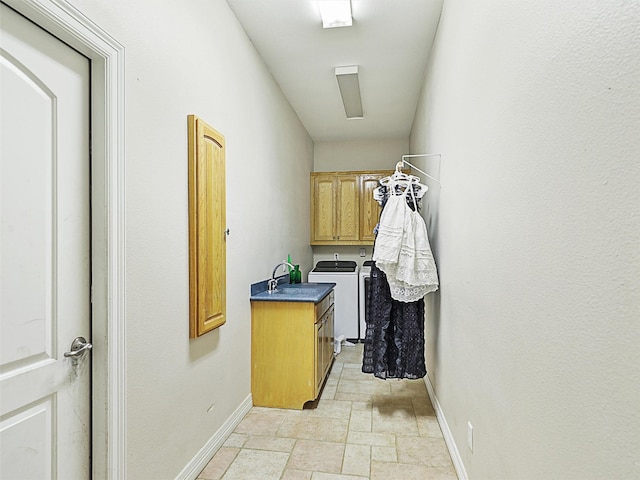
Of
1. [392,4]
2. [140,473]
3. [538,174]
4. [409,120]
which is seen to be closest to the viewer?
[538,174]

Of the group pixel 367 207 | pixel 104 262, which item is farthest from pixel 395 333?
pixel 367 207

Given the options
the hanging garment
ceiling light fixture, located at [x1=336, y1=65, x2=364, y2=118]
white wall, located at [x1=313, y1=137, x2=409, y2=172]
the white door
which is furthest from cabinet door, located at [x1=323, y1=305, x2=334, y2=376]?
white wall, located at [x1=313, y1=137, x2=409, y2=172]

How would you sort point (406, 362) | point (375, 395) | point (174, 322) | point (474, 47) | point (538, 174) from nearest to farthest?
point (538, 174) < point (474, 47) < point (174, 322) < point (406, 362) < point (375, 395)

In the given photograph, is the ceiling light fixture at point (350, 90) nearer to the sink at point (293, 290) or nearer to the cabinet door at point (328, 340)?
the sink at point (293, 290)

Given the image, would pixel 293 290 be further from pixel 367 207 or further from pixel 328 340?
pixel 367 207

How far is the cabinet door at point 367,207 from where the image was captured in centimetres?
560

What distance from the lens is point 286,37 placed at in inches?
121

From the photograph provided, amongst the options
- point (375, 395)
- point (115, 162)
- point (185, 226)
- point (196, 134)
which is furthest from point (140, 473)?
point (375, 395)

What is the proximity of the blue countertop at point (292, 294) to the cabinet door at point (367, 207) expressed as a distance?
198cm

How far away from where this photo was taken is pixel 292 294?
10.7 ft

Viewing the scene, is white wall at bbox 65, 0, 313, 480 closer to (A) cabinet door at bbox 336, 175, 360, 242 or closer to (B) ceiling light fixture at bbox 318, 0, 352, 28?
(B) ceiling light fixture at bbox 318, 0, 352, 28

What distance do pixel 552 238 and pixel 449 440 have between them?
73.6 inches

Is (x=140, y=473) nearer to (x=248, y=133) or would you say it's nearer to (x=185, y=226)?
(x=185, y=226)

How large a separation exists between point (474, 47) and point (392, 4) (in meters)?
1.11
